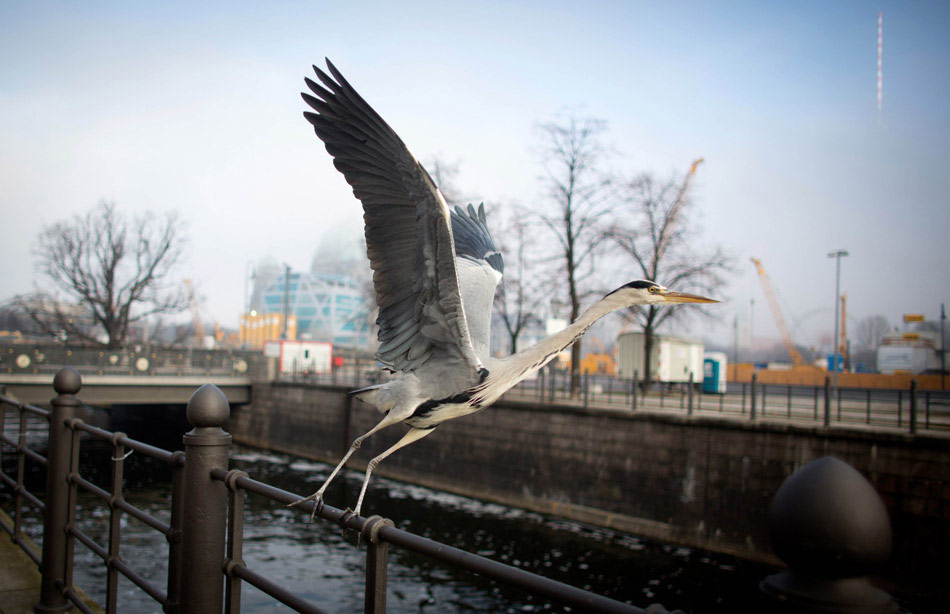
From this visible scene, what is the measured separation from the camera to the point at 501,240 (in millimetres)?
24859

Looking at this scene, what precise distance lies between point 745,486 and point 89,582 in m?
11.6

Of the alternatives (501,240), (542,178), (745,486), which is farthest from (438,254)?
(501,240)

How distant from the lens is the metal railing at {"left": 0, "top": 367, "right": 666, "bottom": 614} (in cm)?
163

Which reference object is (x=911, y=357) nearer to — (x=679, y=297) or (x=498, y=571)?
(x=679, y=297)

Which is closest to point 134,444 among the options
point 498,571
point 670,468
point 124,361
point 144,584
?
point 144,584

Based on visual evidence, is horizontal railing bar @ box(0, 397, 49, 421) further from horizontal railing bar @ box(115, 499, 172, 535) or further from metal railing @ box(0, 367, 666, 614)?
horizontal railing bar @ box(115, 499, 172, 535)

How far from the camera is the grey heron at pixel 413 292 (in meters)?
2.54

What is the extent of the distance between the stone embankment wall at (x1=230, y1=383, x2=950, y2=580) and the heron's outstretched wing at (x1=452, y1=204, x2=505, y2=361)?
1011cm

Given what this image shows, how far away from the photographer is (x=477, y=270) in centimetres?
388

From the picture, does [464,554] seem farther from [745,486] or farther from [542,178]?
[542,178]

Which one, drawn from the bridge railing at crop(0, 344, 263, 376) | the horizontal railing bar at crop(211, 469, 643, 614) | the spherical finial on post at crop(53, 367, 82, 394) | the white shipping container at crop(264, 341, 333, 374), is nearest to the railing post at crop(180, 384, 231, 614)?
the horizontal railing bar at crop(211, 469, 643, 614)

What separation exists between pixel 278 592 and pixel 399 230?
1.44 metres

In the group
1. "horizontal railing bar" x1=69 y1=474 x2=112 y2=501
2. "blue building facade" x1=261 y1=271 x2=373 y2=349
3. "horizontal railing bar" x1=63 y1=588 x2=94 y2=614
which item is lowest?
"horizontal railing bar" x1=63 y1=588 x2=94 y2=614

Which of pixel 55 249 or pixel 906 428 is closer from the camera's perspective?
pixel 906 428
